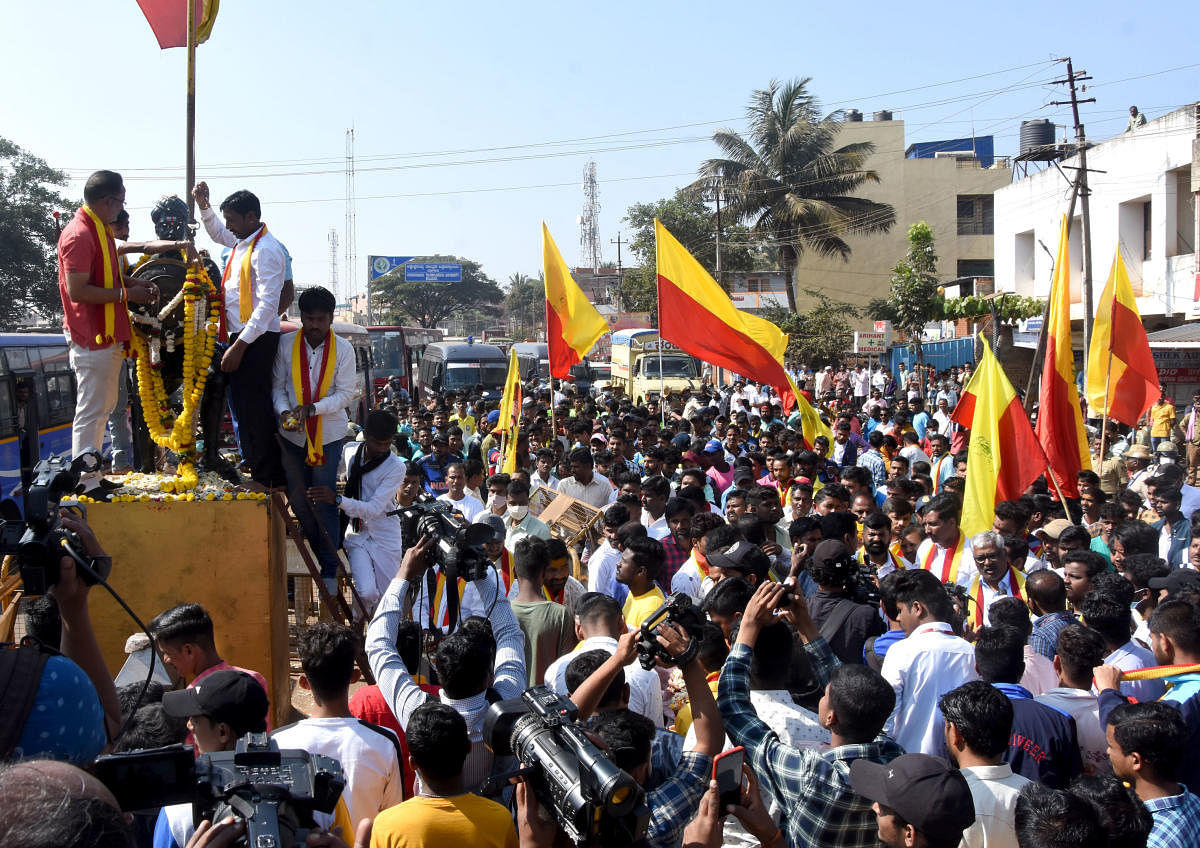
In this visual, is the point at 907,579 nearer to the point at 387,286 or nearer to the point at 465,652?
the point at 465,652

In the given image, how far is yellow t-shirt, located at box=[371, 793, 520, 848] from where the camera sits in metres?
2.86

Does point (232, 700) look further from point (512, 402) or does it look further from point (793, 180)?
point (793, 180)

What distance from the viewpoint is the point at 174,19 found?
23.0 ft

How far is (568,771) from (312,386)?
4099mm

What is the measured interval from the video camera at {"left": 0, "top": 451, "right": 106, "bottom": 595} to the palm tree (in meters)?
39.7

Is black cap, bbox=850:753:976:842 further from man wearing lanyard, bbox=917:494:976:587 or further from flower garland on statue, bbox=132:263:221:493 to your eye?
flower garland on statue, bbox=132:263:221:493

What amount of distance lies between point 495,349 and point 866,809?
3025cm

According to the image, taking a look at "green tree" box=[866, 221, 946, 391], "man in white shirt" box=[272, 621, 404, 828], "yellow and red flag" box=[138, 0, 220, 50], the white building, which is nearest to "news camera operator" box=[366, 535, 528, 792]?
"man in white shirt" box=[272, 621, 404, 828]

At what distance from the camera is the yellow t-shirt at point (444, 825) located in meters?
2.86

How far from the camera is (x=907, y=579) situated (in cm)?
468

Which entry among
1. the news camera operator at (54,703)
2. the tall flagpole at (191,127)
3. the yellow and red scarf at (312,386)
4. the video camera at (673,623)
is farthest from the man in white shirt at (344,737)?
the tall flagpole at (191,127)

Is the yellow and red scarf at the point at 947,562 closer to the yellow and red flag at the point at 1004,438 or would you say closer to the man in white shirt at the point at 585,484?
the yellow and red flag at the point at 1004,438

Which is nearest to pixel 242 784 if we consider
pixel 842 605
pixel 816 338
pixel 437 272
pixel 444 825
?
pixel 444 825

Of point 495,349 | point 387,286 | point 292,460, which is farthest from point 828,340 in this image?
point 387,286
